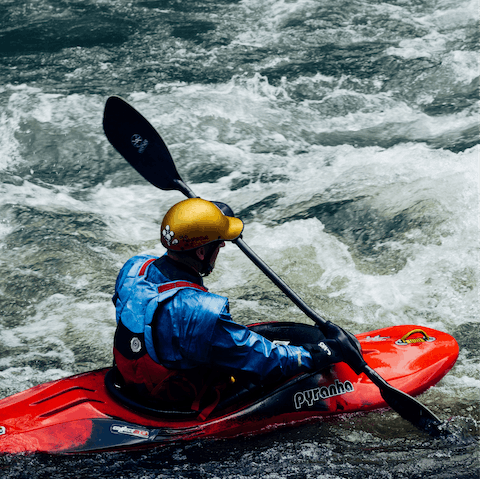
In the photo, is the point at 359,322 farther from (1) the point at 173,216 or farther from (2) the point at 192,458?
(1) the point at 173,216

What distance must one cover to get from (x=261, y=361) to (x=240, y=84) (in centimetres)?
598

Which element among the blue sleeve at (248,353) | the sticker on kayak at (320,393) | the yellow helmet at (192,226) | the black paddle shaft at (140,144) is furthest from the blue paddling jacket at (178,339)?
the black paddle shaft at (140,144)

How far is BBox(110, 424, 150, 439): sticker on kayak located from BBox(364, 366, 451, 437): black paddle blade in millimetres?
1060

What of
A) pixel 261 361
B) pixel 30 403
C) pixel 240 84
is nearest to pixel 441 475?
pixel 261 361

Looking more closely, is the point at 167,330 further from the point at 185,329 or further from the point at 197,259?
the point at 197,259

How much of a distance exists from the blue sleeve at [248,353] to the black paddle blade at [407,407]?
18.7 inches

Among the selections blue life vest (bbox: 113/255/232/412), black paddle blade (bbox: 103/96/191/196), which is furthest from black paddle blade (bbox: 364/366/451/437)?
black paddle blade (bbox: 103/96/191/196)

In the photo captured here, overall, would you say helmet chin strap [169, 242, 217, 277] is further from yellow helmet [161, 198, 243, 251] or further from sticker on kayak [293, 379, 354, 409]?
sticker on kayak [293, 379, 354, 409]

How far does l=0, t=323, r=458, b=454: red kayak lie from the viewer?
2.56 meters

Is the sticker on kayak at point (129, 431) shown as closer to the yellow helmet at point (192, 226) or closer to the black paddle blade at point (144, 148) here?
the yellow helmet at point (192, 226)

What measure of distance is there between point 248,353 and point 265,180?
3917 millimetres

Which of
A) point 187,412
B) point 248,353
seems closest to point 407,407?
point 248,353

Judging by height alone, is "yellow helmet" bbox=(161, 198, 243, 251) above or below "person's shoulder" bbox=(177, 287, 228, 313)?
above

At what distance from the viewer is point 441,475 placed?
2.66 m
